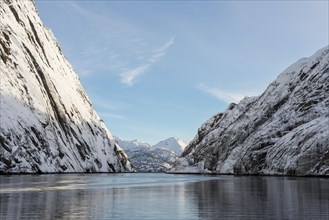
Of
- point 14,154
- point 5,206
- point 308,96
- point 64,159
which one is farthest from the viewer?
point 308,96

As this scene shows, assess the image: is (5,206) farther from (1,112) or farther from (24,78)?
(24,78)

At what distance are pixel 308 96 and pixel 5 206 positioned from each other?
175 metres

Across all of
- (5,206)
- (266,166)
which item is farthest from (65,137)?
(5,206)

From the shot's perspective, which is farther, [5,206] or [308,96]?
[308,96]

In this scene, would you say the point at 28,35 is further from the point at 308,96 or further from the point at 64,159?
the point at 308,96

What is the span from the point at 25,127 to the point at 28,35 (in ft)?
215

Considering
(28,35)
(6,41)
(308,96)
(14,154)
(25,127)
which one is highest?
(28,35)

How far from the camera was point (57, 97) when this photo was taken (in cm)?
19688

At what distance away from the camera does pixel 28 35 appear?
196m

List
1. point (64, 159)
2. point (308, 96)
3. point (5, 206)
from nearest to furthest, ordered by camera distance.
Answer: point (5, 206), point (64, 159), point (308, 96)

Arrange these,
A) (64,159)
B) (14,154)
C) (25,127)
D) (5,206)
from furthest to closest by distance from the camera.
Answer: (64,159), (25,127), (14,154), (5,206)

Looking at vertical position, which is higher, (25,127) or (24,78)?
(24,78)

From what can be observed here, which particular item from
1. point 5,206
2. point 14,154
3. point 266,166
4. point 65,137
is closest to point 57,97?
point 65,137

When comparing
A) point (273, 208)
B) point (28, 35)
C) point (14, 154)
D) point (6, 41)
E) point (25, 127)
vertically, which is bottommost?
point (273, 208)
